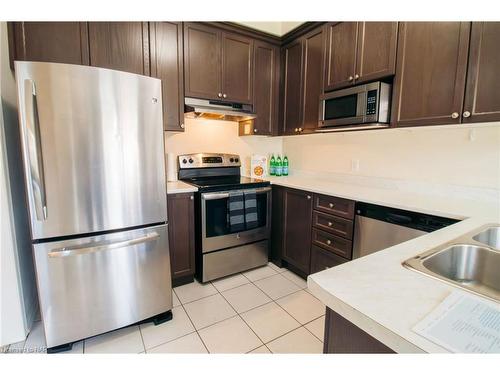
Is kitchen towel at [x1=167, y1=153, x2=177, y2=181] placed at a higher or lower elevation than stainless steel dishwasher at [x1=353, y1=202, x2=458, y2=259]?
higher

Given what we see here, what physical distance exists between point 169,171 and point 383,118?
6.24ft

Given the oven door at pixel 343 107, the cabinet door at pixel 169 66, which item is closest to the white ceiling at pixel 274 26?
the cabinet door at pixel 169 66

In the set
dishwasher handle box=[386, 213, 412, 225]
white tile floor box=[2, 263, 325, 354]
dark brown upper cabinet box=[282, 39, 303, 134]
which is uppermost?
→ dark brown upper cabinet box=[282, 39, 303, 134]

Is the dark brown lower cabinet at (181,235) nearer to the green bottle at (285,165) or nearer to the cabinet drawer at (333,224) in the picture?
the cabinet drawer at (333,224)

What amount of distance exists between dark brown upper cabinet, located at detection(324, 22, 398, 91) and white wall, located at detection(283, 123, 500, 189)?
46 cm

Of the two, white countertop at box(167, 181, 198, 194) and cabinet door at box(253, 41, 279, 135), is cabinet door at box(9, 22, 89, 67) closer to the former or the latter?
white countertop at box(167, 181, 198, 194)

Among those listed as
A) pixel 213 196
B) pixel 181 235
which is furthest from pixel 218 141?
pixel 181 235

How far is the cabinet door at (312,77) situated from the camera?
7.54ft

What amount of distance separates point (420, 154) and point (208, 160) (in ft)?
6.19

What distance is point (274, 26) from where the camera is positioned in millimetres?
2693

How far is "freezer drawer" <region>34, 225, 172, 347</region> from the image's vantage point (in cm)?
139

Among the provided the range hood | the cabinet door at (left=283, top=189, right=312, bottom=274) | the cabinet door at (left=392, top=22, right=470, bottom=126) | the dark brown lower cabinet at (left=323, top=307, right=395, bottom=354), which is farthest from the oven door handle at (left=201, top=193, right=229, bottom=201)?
the dark brown lower cabinet at (left=323, top=307, right=395, bottom=354)

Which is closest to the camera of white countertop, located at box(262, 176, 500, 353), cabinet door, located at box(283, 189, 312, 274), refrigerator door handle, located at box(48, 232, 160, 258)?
white countertop, located at box(262, 176, 500, 353)
